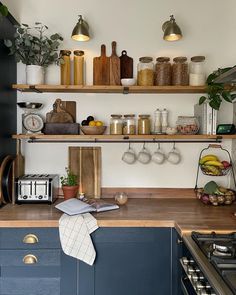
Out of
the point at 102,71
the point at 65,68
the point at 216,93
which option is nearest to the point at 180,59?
the point at 216,93

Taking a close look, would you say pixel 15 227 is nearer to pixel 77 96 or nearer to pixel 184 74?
pixel 77 96

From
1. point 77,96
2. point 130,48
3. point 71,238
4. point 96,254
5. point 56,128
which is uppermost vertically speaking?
point 130,48

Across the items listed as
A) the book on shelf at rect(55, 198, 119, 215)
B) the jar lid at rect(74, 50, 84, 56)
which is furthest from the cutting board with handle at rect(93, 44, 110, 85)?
the book on shelf at rect(55, 198, 119, 215)

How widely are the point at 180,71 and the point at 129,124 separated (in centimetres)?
54

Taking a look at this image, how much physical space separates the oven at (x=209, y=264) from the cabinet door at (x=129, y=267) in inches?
7.6

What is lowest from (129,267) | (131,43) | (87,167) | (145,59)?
(129,267)

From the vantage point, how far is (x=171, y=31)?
215 cm

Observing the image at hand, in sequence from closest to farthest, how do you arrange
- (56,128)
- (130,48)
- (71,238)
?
1. (71,238)
2. (56,128)
3. (130,48)

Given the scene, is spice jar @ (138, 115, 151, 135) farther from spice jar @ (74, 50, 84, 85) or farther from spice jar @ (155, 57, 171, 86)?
spice jar @ (74, 50, 84, 85)

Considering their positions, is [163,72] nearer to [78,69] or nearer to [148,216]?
[78,69]

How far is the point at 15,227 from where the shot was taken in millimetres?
1745

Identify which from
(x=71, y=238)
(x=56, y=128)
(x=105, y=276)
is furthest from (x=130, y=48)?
(x=105, y=276)

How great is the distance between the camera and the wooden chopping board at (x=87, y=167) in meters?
2.37

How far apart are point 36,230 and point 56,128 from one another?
78 centimetres
